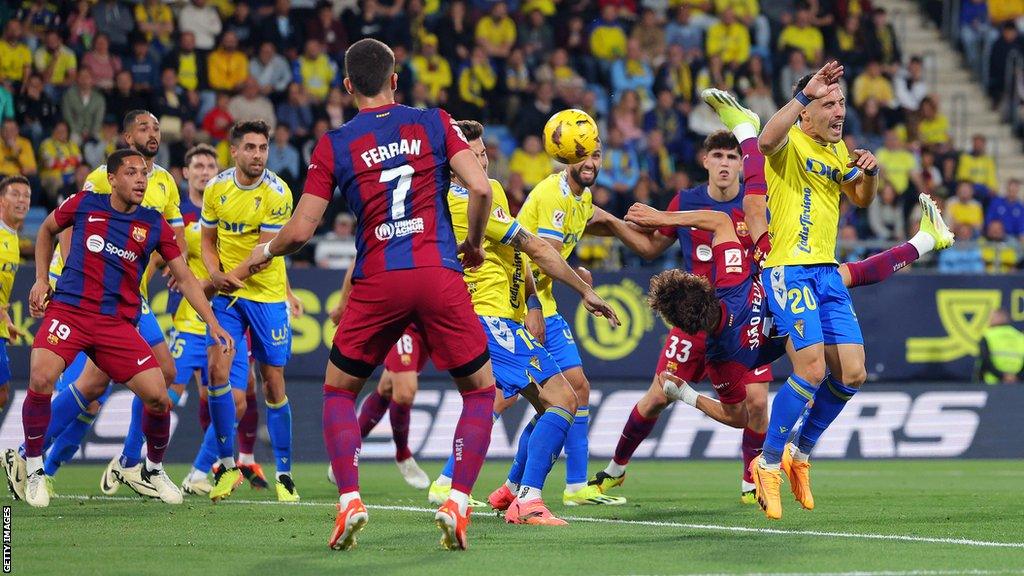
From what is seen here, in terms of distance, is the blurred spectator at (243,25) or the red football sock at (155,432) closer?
the red football sock at (155,432)

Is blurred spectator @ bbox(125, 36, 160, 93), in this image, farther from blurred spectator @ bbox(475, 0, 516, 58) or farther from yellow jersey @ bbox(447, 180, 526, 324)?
yellow jersey @ bbox(447, 180, 526, 324)

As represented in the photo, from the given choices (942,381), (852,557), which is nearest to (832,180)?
(852,557)

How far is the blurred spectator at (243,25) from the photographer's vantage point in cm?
2162

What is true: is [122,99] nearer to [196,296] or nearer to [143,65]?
[143,65]

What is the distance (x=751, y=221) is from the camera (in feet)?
34.3

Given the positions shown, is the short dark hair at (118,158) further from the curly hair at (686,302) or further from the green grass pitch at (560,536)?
the curly hair at (686,302)

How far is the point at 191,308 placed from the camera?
1243 centimetres

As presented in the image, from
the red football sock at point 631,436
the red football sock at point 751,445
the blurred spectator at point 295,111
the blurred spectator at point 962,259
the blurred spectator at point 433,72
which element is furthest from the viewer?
the blurred spectator at point 433,72

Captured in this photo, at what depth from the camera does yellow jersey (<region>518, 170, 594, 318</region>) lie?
10.3 metres

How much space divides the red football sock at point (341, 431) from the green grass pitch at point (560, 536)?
47 cm

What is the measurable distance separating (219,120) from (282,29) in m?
2.56

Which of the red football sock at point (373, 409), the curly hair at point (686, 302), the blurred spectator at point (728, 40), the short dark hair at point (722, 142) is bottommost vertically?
the red football sock at point (373, 409)

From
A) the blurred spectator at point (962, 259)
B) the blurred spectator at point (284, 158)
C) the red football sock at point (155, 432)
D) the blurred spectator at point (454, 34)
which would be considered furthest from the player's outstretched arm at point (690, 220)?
the blurred spectator at point (454, 34)

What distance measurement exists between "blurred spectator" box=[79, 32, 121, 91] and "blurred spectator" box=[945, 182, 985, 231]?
12.5 m
